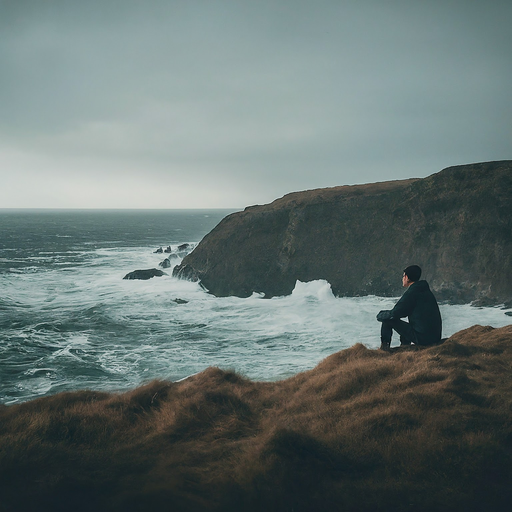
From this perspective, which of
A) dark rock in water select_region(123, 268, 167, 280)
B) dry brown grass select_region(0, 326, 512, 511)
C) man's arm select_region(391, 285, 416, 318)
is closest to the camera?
dry brown grass select_region(0, 326, 512, 511)

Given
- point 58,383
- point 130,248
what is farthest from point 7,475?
point 130,248

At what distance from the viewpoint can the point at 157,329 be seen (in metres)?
22.0

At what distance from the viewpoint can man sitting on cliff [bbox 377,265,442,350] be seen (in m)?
8.34

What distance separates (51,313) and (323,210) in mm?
23481

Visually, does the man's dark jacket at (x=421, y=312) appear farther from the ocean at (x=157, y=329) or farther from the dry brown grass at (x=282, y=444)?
the ocean at (x=157, y=329)

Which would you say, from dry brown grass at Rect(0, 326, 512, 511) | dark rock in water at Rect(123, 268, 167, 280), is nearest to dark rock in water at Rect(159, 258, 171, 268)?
dark rock in water at Rect(123, 268, 167, 280)

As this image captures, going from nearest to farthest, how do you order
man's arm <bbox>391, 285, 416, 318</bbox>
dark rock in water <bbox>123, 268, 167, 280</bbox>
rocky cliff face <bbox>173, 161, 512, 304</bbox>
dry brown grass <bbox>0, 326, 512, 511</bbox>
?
dry brown grass <bbox>0, 326, 512, 511</bbox> < man's arm <bbox>391, 285, 416, 318</bbox> < rocky cliff face <bbox>173, 161, 512, 304</bbox> < dark rock in water <bbox>123, 268, 167, 280</bbox>

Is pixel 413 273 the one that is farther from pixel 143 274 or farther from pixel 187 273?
pixel 143 274

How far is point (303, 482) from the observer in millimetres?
5039

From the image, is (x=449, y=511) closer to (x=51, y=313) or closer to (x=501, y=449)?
(x=501, y=449)

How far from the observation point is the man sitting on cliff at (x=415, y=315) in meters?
8.34

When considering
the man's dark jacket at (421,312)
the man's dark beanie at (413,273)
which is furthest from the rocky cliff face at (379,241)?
the man's dark beanie at (413,273)

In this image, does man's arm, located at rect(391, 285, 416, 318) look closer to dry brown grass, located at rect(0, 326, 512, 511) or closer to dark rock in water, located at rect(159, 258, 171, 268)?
dry brown grass, located at rect(0, 326, 512, 511)

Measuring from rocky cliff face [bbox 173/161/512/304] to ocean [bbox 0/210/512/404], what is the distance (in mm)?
→ 1673
